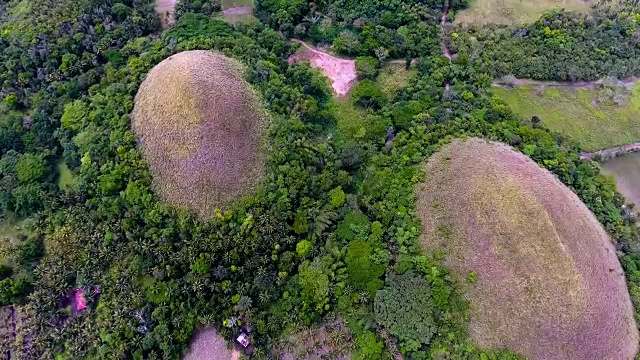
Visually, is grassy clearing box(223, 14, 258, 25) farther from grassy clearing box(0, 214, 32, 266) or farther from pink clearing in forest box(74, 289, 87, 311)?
pink clearing in forest box(74, 289, 87, 311)

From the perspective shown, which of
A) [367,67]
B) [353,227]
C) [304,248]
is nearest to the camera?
[304,248]

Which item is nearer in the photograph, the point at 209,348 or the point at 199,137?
the point at 209,348

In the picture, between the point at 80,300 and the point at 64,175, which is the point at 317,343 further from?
the point at 64,175

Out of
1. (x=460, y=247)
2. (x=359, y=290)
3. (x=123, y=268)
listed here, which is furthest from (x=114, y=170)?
(x=460, y=247)

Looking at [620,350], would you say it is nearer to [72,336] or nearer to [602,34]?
[602,34]

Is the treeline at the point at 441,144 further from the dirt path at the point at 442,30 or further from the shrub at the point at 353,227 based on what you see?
the dirt path at the point at 442,30

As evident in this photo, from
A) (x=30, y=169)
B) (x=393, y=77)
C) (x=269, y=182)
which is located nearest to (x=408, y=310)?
(x=269, y=182)
